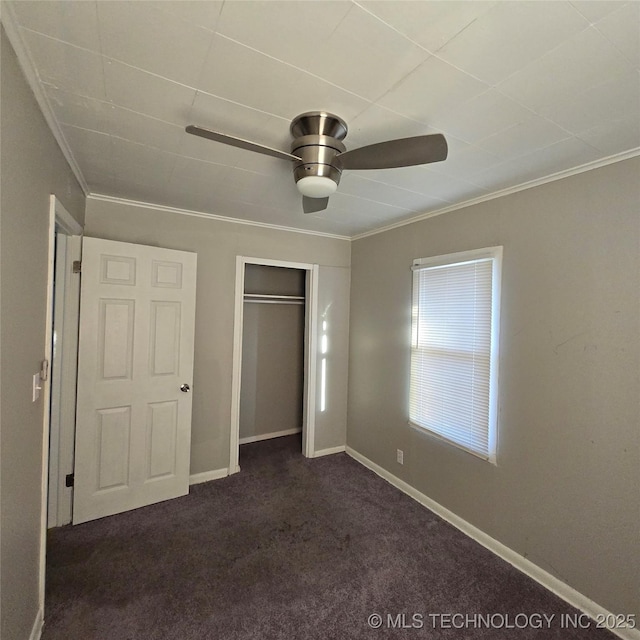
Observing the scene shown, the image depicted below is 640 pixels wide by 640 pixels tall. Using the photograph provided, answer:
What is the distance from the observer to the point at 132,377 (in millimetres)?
2604

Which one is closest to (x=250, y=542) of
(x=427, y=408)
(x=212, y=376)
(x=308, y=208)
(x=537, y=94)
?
(x=212, y=376)

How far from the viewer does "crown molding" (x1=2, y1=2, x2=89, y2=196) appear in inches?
39.6

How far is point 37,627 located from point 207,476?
154 centimetres

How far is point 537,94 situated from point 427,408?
7.25ft

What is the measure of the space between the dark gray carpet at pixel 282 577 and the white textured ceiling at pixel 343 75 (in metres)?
2.44

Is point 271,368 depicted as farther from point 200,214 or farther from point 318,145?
point 318,145

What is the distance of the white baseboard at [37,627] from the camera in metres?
1.49

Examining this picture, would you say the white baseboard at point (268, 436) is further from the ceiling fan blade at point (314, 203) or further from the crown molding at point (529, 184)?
the ceiling fan blade at point (314, 203)

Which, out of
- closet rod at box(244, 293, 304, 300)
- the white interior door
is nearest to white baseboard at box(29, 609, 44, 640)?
the white interior door

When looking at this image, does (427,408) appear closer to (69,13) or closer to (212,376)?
(212,376)

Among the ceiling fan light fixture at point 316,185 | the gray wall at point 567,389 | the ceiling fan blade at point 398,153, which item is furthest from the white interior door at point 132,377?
the gray wall at point 567,389

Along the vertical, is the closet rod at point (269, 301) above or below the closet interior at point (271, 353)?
above

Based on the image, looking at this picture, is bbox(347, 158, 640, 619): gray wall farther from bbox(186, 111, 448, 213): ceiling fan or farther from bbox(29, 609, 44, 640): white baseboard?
bbox(29, 609, 44, 640): white baseboard

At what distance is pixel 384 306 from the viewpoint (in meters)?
3.29
